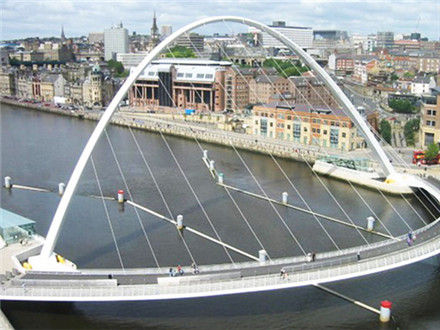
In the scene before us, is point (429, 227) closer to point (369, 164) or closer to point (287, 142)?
point (369, 164)

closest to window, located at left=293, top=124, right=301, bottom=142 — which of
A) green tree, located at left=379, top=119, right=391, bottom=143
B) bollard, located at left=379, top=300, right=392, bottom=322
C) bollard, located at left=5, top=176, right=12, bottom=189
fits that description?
green tree, located at left=379, top=119, right=391, bottom=143

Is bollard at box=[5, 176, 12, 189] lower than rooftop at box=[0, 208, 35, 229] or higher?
lower

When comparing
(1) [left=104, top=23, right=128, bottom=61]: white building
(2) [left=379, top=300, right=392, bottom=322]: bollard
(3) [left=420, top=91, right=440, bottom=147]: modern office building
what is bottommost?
(2) [left=379, top=300, right=392, bottom=322]: bollard

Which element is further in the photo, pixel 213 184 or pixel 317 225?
pixel 213 184

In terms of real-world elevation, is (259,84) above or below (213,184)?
above

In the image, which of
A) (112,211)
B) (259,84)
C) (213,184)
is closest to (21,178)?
(112,211)

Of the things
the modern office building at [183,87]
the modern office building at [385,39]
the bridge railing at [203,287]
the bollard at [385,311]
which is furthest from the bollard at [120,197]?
the modern office building at [385,39]

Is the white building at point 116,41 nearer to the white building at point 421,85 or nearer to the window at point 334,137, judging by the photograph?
the white building at point 421,85

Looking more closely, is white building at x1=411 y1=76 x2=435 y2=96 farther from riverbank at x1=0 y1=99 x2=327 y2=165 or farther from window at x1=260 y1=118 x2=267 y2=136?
riverbank at x1=0 y1=99 x2=327 y2=165
